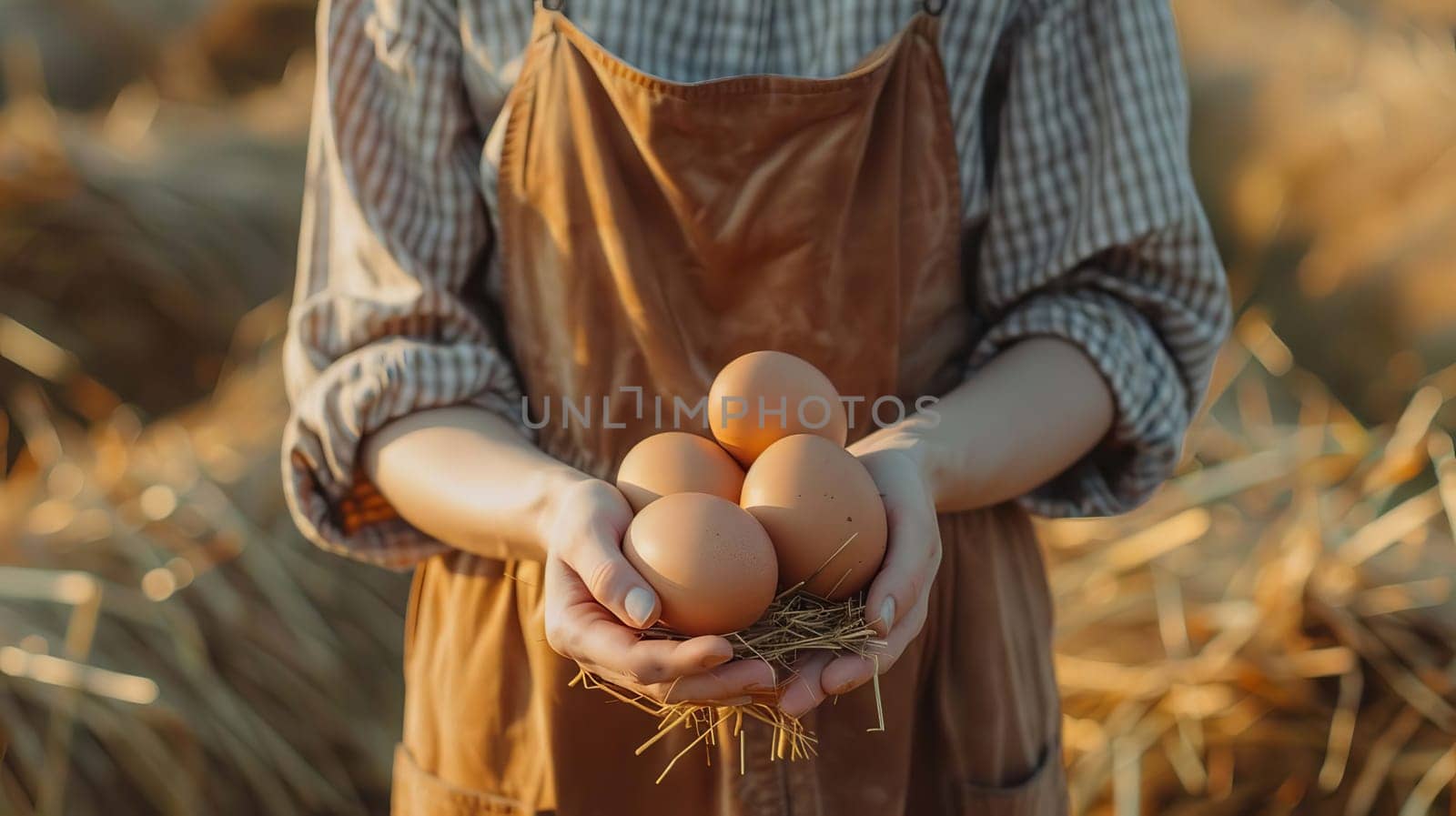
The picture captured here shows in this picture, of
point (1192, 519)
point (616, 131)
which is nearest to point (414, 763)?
point (616, 131)

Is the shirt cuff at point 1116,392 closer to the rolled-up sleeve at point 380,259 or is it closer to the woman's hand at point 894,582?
the woman's hand at point 894,582

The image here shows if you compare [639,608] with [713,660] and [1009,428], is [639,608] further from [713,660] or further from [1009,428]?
[1009,428]

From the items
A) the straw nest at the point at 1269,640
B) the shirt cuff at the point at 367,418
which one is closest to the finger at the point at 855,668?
the shirt cuff at the point at 367,418

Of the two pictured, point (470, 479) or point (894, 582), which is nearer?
point (894, 582)

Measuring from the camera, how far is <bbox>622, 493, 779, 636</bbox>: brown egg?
0.75 metres

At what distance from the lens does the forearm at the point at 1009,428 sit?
2.85ft

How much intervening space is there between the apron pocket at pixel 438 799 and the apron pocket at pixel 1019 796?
309 mm

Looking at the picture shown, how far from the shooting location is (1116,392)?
0.94 meters

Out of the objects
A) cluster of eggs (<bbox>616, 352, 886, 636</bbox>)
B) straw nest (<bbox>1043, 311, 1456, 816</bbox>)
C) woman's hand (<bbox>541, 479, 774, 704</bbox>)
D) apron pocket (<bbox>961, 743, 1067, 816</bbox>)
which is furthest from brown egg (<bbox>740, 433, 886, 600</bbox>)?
straw nest (<bbox>1043, 311, 1456, 816</bbox>)

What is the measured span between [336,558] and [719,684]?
1.34m

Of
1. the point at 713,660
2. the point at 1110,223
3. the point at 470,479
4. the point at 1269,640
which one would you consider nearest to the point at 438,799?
the point at 470,479

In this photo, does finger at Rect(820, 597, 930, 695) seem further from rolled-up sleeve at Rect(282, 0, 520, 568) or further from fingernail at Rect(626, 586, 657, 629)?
rolled-up sleeve at Rect(282, 0, 520, 568)

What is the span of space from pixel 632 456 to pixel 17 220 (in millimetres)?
1932

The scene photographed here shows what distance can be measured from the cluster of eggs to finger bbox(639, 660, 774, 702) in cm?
5
